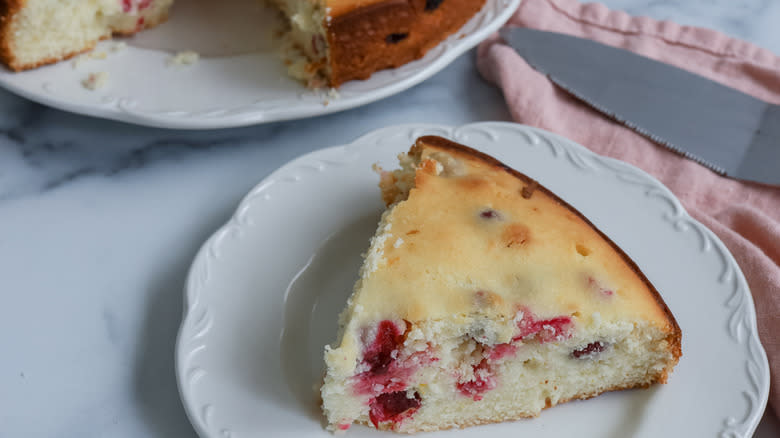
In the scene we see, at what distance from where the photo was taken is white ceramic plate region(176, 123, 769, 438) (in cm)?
246

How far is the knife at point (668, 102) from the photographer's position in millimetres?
3264

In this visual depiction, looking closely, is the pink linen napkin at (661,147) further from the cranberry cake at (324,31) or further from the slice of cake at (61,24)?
the slice of cake at (61,24)

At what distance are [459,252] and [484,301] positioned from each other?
0.20m

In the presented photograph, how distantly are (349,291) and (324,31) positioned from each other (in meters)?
1.22

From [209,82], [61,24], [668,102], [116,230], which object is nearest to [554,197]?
[668,102]

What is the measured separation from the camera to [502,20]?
359 centimetres

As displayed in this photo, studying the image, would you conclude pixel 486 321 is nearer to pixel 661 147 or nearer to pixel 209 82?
pixel 661 147

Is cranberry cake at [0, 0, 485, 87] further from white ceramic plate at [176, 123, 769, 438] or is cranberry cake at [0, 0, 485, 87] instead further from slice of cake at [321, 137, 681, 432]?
slice of cake at [321, 137, 681, 432]

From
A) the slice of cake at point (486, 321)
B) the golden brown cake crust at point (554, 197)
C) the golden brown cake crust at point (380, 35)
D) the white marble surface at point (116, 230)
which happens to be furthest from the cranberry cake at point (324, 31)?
the slice of cake at point (486, 321)

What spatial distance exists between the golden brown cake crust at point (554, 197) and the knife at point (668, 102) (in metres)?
0.82

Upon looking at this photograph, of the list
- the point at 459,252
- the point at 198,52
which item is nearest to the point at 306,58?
the point at 198,52

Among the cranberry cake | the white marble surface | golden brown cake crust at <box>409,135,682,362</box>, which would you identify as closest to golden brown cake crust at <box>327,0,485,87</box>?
the cranberry cake

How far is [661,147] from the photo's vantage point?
336 cm

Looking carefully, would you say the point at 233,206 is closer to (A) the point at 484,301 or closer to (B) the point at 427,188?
(B) the point at 427,188
